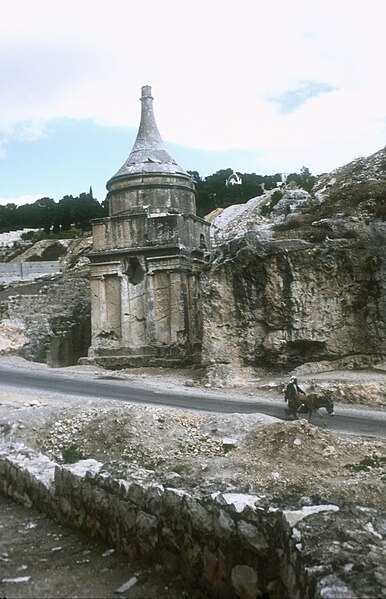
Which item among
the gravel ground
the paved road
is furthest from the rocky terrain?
the paved road

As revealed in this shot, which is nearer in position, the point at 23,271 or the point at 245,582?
the point at 245,582

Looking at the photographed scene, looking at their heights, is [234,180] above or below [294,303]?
above

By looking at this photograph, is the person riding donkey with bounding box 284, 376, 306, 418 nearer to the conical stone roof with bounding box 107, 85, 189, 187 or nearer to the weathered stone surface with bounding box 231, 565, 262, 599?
the weathered stone surface with bounding box 231, 565, 262, 599

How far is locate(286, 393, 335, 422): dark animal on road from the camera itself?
1256cm

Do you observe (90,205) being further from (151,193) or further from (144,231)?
(144,231)

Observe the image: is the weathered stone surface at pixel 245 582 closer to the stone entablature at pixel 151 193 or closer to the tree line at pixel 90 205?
the stone entablature at pixel 151 193

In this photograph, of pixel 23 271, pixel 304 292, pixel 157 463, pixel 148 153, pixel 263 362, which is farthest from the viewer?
pixel 23 271

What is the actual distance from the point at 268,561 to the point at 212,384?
15163mm

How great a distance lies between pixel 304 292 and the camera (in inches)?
747

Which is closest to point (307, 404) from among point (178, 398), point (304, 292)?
point (178, 398)

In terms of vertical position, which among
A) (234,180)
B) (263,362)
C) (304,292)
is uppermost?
(234,180)

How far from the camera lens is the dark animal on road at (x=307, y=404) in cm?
1256

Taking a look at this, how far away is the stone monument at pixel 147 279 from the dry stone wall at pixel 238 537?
18.4m

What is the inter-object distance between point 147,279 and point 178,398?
406 inches
